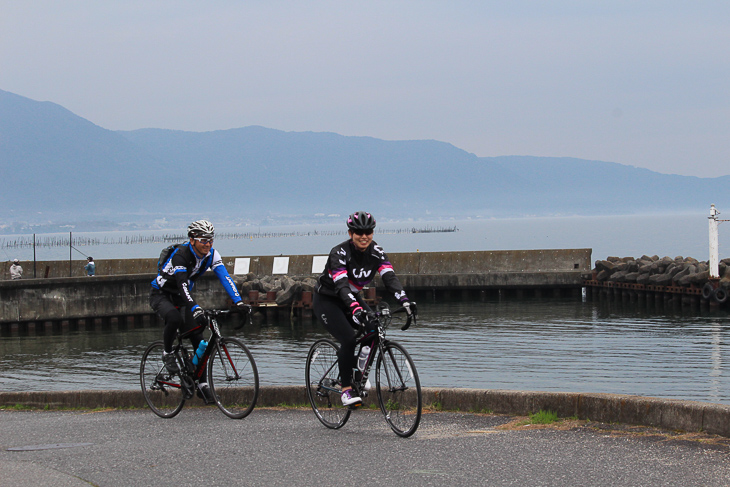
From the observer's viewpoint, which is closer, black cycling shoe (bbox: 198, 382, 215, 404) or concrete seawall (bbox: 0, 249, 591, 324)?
black cycling shoe (bbox: 198, 382, 215, 404)

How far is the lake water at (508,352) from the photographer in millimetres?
18047

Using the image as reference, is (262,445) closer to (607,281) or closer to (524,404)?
(524,404)

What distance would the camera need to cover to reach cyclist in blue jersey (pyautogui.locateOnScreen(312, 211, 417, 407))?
706 centimetres

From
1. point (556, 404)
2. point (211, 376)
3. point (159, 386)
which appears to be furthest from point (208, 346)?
point (556, 404)

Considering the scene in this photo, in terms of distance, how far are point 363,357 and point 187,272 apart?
6.90ft

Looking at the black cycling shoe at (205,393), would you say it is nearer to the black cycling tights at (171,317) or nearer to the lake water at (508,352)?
the black cycling tights at (171,317)

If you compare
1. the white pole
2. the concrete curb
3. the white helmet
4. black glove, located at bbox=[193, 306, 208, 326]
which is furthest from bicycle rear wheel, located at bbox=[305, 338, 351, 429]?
the white pole

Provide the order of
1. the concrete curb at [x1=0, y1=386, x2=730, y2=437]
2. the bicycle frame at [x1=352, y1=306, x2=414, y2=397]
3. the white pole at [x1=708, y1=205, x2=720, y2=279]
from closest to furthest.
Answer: the concrete curb at [x1=0, y1=386, x2=730, y2=437] < the bicycle frame at [x1=352, y1=306, x2=414, y2=397] < the white pole at [x1=708, y1=205, x2=720, y2=279]

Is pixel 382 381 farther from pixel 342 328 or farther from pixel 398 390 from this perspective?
pixel 342 328

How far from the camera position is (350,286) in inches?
283

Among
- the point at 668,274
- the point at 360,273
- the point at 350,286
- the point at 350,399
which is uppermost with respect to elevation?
the point at 360,273

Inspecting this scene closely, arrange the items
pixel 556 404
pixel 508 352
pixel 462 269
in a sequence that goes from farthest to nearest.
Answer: pixel 462 269 < pixel 508 352 < pixel 556 404

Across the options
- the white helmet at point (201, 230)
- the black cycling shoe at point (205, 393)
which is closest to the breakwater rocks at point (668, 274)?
the black cycling shoe at point (205, 393)

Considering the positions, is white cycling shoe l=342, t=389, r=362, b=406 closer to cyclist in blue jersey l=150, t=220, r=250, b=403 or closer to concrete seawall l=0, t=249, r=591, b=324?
cyclist in blue jersey l=150, t=220, r=250, b=403
